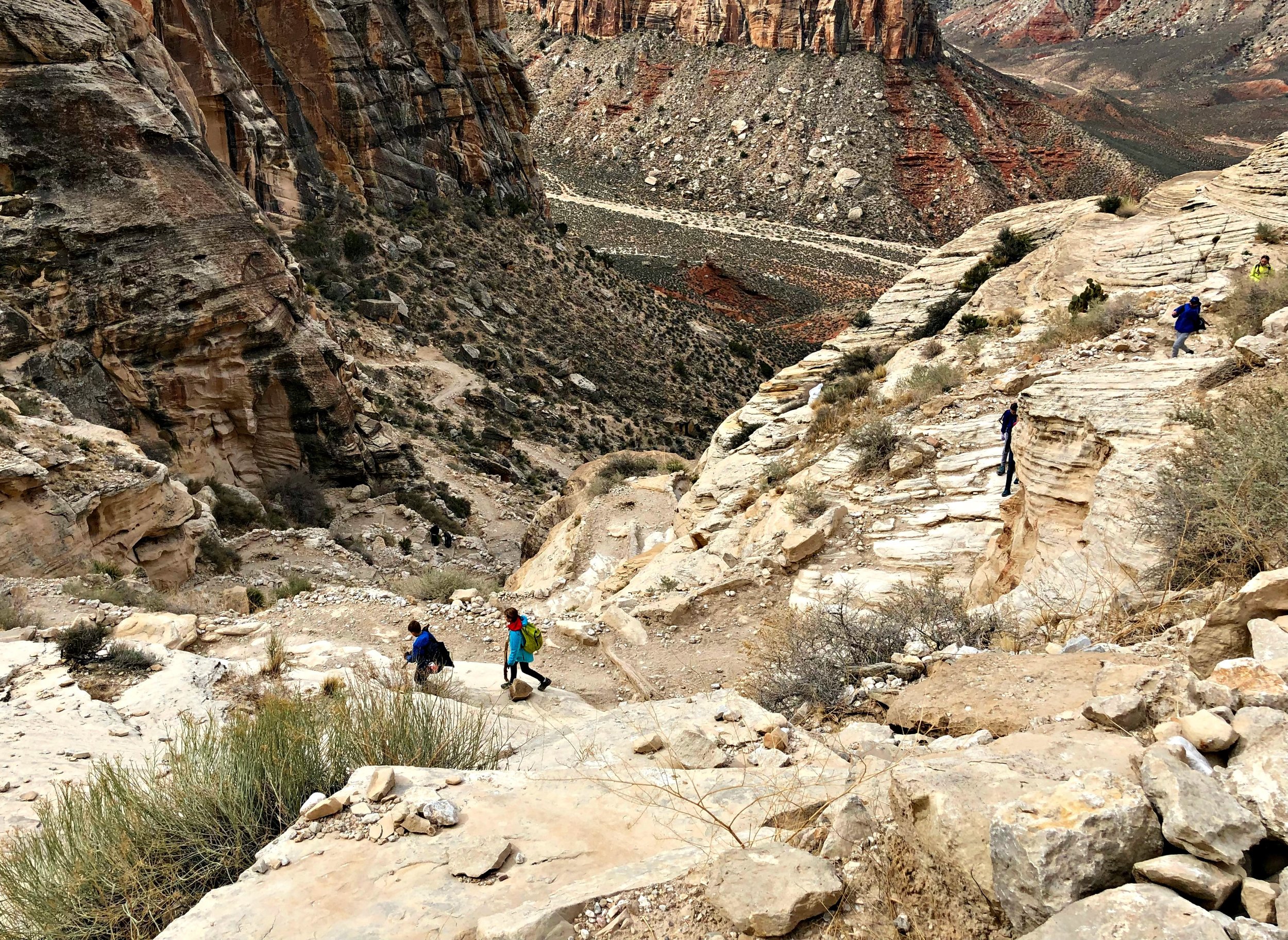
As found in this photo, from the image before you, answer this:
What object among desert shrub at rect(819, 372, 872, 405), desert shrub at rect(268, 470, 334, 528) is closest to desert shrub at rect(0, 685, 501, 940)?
desert shrub at rect(819, 372, 872, 405)

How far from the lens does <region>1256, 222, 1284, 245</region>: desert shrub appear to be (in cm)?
1215

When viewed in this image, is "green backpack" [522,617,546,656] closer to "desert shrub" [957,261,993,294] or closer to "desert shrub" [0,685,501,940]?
"desert shrub" [0,685,501,940]

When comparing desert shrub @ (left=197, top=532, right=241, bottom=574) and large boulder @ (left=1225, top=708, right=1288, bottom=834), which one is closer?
large boulder @ (left=1225, top=708, right=1288, bottom=834)

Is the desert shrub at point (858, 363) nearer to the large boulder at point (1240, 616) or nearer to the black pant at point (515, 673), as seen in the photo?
the black pant at point (515, 673)

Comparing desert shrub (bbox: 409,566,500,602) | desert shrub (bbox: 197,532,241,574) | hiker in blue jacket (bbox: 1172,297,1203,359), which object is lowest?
desert shrub (bbox: 409,566,500,602)

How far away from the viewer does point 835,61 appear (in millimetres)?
75875

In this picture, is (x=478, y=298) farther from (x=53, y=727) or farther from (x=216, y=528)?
(x=53, y=727)

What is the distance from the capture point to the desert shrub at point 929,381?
1284 centimetres

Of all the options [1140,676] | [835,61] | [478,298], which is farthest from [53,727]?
[835,61]

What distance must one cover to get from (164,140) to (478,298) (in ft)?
54.7

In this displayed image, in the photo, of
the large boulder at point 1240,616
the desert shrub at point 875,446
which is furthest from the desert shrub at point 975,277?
the large boulder at point 1240,616

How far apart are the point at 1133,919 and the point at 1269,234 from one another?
13598mm

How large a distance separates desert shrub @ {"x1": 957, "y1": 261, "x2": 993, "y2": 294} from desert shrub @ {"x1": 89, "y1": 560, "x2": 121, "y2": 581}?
54.9ft

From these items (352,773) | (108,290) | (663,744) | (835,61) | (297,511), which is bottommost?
(297,511)
